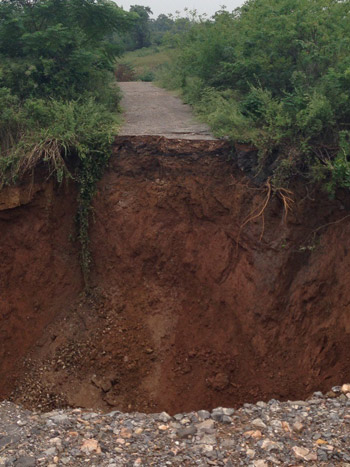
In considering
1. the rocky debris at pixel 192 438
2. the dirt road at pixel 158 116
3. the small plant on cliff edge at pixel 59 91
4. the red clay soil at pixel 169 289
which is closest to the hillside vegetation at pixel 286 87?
the dirt road at pixel 158 116

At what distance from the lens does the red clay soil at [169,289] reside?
6.24m

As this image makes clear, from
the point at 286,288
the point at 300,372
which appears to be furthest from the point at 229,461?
the point at 286,288

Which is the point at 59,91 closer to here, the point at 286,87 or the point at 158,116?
the point at 158,116

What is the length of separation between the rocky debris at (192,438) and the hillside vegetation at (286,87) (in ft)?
9.19

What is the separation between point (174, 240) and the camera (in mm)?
6992

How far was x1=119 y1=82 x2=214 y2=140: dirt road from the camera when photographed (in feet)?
24.0

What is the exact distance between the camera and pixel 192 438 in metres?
4.04

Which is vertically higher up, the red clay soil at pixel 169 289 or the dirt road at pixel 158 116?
the dirt road at pixel 158 116

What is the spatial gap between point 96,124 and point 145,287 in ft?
8.18

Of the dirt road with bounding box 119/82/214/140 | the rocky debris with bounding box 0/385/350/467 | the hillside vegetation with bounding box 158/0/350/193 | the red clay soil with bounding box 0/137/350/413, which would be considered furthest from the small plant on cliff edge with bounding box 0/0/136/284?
the rocky debris with bounding box 0/385/350/467

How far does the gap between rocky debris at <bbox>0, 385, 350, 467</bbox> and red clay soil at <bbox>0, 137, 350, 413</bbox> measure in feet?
6.17

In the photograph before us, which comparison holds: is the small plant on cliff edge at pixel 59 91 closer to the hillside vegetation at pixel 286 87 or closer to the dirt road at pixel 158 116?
the dirt road at pixel 158 116

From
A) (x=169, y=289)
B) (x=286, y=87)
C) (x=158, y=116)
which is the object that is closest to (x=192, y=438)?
(x=169, y=289)

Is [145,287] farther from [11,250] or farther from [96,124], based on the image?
[96,124]
